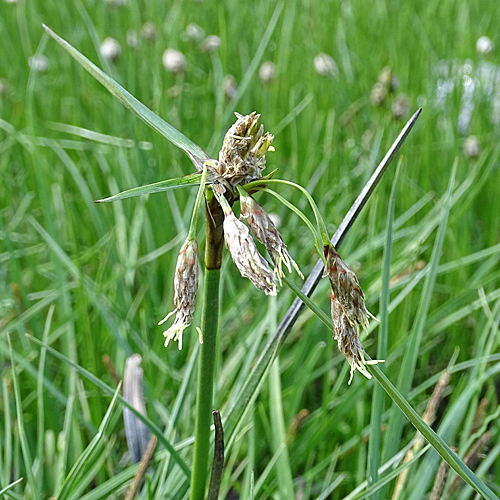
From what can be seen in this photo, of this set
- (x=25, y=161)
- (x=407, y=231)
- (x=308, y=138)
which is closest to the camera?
(x=407, y=231)

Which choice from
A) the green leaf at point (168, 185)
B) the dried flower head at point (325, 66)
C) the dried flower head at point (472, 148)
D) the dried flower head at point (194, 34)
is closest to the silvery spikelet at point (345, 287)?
the green leaf at point (168, 185)

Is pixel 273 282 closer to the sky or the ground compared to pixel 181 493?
closer to the sky

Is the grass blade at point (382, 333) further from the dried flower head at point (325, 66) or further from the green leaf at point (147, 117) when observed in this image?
the dried flower head at point (325, 66)

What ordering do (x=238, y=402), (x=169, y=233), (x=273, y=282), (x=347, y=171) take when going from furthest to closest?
(x=347, y=171) < (x=169, y=233) < (x=238, y=402) < (x=273, y=282)

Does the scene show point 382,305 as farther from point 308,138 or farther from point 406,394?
point 308,138

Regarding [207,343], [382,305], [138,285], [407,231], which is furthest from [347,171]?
[207,343]

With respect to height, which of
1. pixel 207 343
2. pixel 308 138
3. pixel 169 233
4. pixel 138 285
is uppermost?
pixel 308 138
